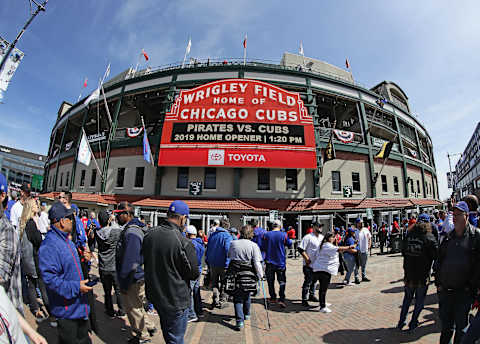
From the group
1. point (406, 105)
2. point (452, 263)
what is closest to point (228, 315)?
point (452, 263)

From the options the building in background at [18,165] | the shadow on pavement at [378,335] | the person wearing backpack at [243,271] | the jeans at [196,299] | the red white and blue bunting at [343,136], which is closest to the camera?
the shadow on pavement at [378,335]

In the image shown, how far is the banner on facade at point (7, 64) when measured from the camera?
9688 mm

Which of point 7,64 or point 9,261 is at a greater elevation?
point 7,64

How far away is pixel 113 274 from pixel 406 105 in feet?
122

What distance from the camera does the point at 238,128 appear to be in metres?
15.2

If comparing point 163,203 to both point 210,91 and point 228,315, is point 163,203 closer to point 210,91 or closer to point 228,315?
point 210,91

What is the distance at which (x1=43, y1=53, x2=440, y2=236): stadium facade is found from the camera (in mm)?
14961

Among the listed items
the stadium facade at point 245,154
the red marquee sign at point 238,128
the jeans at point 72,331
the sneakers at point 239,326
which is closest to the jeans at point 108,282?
the jeans at point 72,331

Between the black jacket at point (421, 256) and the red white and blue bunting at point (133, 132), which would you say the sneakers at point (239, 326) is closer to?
the black jacket at point (421, 256)

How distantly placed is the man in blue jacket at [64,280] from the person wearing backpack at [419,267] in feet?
17.3

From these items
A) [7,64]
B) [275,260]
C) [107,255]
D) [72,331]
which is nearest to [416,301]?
[275,260]

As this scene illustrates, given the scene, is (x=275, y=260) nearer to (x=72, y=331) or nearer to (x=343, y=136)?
(x=72, y=331)

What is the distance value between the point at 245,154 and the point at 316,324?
1116 centimetres

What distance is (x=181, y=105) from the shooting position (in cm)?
1625
